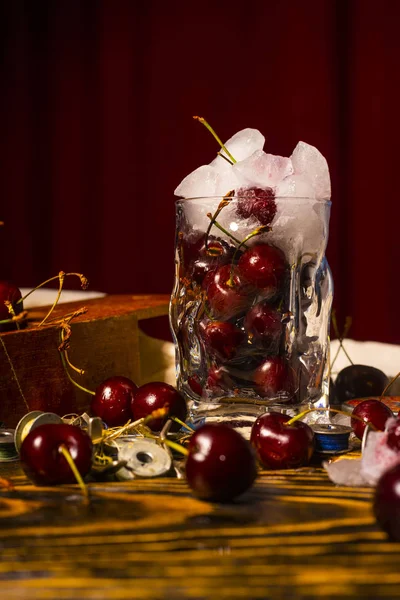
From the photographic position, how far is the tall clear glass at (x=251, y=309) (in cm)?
76

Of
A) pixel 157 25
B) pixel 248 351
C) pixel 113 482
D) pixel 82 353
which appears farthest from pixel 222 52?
pixel 113 482

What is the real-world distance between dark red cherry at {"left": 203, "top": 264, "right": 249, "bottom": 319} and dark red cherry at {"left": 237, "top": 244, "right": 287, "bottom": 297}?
1 centimetres

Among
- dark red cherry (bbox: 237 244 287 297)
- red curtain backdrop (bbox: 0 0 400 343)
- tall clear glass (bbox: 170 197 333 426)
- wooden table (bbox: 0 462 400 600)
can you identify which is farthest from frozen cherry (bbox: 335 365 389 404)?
red curtain backdrop (bbox: 0 0 400 343)

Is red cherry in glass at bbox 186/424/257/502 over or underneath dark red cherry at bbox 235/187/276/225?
underneath

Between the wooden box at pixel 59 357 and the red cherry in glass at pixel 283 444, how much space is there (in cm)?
31

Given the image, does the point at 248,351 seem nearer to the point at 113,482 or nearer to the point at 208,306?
the point at 208,306

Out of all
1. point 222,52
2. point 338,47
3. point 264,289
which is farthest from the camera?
point 222,52

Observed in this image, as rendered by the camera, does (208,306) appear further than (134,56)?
No

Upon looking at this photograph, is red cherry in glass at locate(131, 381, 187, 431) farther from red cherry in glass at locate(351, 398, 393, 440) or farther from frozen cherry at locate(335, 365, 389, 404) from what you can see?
frozen cherry at locate(335, 365, 389, 404)

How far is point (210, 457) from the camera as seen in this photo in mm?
552

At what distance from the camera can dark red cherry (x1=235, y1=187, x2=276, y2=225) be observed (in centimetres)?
76

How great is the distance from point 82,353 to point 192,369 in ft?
0.70

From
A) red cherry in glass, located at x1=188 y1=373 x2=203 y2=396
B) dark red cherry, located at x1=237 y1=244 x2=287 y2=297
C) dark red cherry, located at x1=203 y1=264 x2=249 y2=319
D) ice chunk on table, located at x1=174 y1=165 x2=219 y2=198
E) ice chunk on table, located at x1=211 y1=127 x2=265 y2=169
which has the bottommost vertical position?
red cherry in glass, located at x1=188 y1=373 x2=203 y2=396

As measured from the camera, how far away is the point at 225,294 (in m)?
0.75
